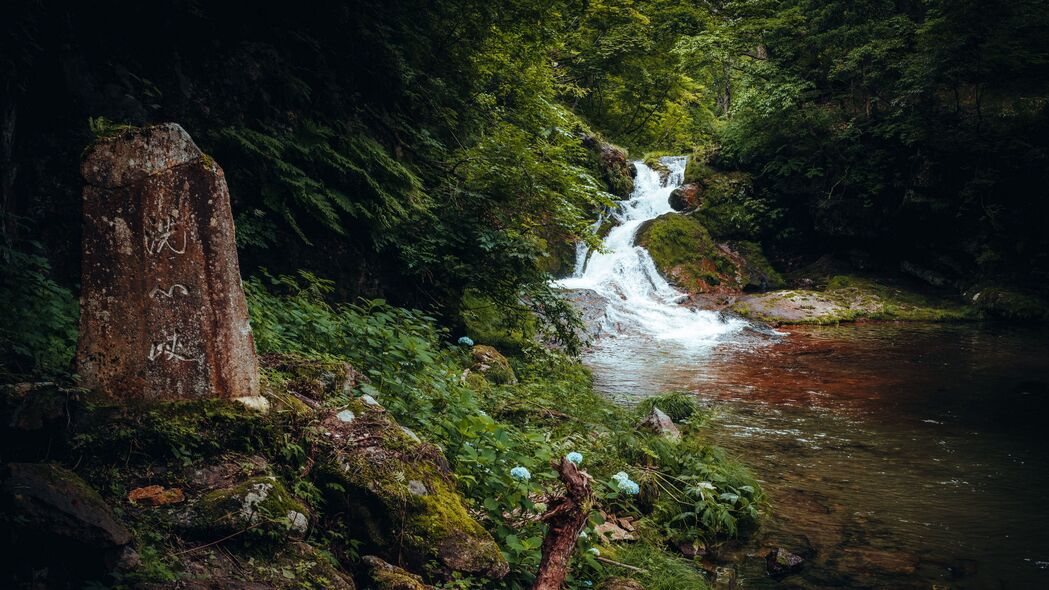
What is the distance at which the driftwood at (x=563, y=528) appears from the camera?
2.61 metres

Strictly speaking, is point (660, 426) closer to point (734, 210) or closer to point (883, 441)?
point (883, 441)

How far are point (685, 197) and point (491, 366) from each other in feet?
51.8

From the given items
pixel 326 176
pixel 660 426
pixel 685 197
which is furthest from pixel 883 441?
pixel 685 197

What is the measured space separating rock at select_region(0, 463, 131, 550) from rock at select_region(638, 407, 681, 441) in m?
5.01

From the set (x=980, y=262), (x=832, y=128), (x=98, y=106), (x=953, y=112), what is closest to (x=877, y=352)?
(x=980, y=262)

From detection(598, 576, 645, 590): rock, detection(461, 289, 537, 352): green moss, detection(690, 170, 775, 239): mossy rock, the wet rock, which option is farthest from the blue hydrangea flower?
detection(690, 170, 775, 239): mossy rock

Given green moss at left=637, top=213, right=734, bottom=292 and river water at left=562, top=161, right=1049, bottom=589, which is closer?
river water at left=562, top=161, right=1049, bottom=589

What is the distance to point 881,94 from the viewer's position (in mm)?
18000

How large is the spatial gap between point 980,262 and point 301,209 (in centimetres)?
1827

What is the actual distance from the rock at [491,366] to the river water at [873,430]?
85.8 inches

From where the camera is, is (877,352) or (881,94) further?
(881,94)

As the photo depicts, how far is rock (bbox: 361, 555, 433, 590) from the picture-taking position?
232 centimetres

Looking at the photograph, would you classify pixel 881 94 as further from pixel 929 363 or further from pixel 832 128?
pixel 929 363

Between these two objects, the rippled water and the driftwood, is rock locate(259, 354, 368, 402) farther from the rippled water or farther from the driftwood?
the rippled water
